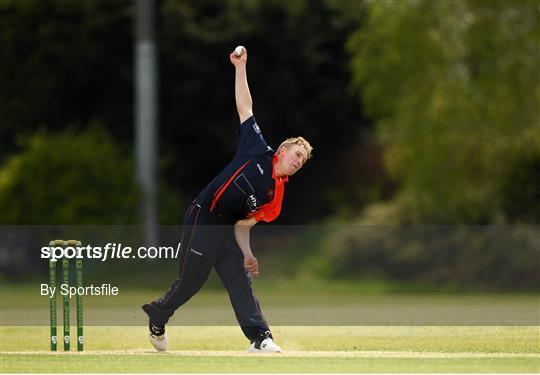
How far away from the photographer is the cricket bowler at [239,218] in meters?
9.91

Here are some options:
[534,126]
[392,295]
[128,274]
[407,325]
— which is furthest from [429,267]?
[128,274]

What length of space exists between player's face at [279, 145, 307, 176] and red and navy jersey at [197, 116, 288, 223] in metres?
0.11

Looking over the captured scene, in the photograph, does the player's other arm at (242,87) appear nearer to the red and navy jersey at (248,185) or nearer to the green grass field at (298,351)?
the red and navy jersey at (248,185)

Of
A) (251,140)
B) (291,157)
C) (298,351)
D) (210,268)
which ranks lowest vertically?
(298,351)

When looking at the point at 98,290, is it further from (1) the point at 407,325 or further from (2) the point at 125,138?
(2) the point at 125,138

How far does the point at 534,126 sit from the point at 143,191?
6594 mm

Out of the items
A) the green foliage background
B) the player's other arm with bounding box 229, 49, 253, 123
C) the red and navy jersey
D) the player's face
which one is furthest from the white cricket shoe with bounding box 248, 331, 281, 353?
the green foliage background

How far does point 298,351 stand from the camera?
10734 mm

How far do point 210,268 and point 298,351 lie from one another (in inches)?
41.8

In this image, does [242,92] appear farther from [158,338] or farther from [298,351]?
[298,351]

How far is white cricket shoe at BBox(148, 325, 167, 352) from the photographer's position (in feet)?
34.0

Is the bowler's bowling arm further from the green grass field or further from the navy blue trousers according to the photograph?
the green grass field

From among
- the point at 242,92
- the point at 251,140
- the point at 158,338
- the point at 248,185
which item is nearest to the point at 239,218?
the point at 248,185

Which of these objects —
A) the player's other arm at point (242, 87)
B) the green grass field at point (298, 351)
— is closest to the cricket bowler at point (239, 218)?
the player's other arm at point (242, 87)
